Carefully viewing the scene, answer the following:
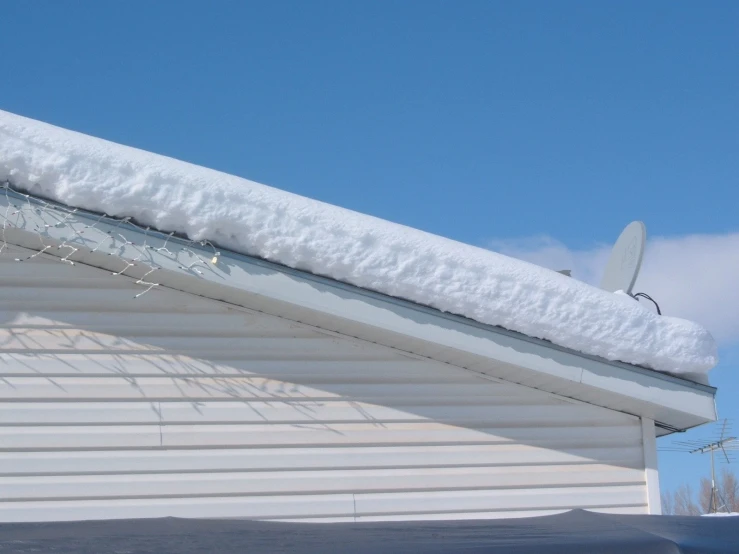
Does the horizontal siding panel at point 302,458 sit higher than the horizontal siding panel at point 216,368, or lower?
lower

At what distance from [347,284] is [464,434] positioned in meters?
0.93

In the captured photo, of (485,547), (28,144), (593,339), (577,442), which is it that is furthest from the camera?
(577,442)

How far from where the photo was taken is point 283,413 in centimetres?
390

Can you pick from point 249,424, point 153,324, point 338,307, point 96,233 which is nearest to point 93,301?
point 153,324

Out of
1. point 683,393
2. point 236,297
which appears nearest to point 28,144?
point 236,297

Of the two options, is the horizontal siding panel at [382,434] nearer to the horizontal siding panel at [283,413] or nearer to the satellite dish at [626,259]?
the horizontal siding panel at [283,413]

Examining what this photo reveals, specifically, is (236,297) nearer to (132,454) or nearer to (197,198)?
(197,198)

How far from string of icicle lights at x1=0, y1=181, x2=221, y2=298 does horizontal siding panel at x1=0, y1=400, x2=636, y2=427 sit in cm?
64

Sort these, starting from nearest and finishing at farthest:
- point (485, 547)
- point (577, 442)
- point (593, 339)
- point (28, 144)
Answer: point (485, 547)
point (28, 144)
point (593, 339)
point (577, 442)

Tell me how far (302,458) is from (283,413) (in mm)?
217

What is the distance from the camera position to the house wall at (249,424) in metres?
3.73

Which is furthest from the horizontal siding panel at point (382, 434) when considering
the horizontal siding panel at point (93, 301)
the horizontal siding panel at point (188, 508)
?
the horizontal siding panel at point (93, 301)

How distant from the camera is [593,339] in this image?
151 inches

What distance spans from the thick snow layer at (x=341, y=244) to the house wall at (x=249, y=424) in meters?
0.42
